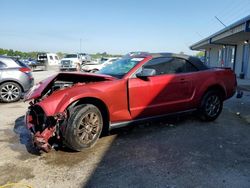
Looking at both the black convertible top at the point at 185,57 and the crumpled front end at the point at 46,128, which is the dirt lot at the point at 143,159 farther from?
the black convertible top at the point at 185,57

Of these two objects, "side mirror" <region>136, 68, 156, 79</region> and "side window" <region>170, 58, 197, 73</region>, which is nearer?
"side mirror" <region>136, 68, 156, 79</region>

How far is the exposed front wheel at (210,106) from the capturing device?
5918 mm

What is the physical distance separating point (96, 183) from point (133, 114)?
1.78 metres

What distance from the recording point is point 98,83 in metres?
4.48

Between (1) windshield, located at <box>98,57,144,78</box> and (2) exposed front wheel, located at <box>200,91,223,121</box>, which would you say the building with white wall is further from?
(1) windshield, located at <box>98,57,144,78</box>

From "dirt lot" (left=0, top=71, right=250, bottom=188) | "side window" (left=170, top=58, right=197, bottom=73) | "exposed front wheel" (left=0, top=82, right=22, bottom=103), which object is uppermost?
"side window" (left=170, top=58, right=197, bottom=73)

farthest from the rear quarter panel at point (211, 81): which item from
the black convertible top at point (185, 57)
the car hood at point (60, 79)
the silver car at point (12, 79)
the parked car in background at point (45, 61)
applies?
the parked car in background at point (45, 61)

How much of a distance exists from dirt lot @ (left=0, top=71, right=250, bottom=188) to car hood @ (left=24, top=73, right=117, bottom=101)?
96 centimetres

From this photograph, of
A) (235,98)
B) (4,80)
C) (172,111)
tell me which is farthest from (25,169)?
(235,98)

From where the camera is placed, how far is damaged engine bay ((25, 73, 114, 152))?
12.8 feet

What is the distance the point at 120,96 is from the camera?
4.62m

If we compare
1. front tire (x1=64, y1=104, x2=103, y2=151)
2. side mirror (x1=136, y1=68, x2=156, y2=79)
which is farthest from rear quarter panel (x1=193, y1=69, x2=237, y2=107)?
front tire (x1=64, y1=104, x2=103, y2=151)

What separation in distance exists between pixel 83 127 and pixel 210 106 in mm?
3233

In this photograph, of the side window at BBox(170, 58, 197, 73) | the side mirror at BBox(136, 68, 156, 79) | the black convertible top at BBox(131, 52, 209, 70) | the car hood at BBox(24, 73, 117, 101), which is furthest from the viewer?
the side window at BBox(170, 58, 197, 73)
